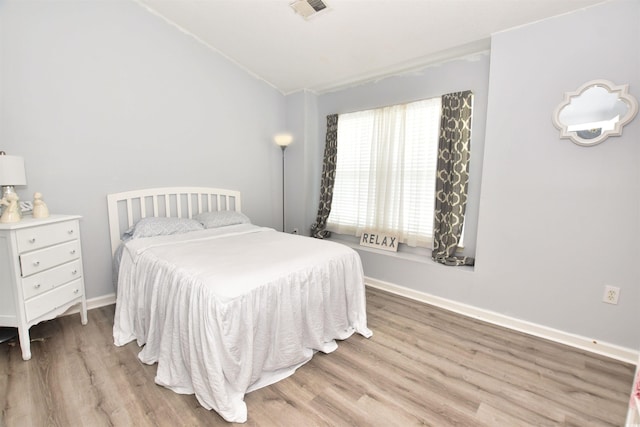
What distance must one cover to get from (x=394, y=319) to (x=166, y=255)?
6.17ft

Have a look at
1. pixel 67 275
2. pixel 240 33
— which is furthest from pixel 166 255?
pixel 240 33

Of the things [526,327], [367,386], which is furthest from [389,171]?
[367,386]

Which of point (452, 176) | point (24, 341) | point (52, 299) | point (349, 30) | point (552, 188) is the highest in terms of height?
point (349, 30)

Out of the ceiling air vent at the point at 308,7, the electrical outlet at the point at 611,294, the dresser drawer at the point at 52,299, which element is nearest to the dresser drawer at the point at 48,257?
the dresser drawer at the point at 52,299

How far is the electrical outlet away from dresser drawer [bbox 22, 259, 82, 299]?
3835 millimetres

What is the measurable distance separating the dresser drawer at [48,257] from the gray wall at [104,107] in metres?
0.39

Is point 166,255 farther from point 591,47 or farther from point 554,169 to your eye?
point 591,47

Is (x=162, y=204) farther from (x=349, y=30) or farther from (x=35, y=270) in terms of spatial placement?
(x=349, y=30)

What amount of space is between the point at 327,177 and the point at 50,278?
2.78 meters

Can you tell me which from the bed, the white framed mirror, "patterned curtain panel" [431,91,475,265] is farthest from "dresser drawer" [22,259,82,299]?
the white framed mirror

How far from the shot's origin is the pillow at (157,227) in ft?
7.89

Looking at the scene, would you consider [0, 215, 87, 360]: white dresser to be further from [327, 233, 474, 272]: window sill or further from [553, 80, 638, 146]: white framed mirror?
[553, 80, 638, 146]: white framed mirror

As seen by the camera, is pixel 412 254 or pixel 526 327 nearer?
pixel 526 327

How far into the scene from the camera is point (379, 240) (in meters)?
3.25
